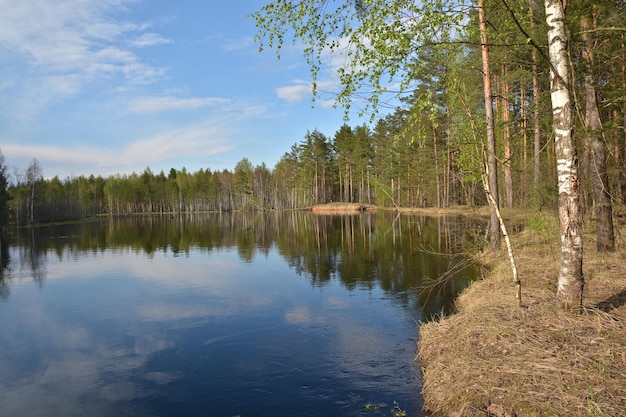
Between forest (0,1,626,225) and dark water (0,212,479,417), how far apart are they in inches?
136

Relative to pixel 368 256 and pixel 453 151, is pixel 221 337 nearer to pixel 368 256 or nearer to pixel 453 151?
pixel 453 151

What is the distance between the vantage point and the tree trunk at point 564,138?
6055mm

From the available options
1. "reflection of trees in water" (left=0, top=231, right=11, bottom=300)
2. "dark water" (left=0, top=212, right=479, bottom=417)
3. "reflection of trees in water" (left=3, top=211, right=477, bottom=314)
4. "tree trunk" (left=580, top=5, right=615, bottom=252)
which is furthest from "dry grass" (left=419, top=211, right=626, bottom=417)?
"reflection of trees in water" (left=0, top=231, right=11, bottom=300)

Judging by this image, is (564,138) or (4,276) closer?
(564,138)

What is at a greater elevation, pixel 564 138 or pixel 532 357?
pixel 564 138

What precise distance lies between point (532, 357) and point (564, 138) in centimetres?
329

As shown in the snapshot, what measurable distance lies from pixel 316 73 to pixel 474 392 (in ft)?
18.6

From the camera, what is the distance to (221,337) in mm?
10344

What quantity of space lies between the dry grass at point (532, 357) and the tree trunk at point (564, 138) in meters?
1.05

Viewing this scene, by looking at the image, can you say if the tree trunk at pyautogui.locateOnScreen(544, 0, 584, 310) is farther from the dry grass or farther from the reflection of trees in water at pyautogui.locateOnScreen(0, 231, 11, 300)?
the reflection of trees in water at pyautogui.locateOnScreen(0, 231, 11, 300)

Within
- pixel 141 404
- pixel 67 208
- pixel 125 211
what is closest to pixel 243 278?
pixel 141 404

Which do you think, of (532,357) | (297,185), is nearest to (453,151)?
(532,357)

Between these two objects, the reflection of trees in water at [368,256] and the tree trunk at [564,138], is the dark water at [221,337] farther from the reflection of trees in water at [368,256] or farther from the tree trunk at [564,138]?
the tree trunk at [564,138]

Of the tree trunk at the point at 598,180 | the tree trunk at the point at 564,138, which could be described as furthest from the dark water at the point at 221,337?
the tree trunk at the point at 598,180
